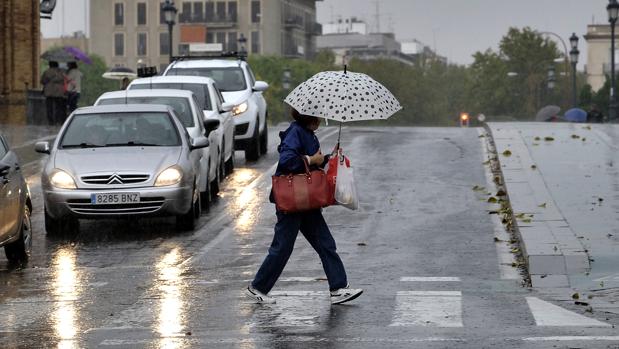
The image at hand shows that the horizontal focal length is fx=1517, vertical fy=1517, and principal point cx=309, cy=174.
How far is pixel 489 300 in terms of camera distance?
12.2 meters

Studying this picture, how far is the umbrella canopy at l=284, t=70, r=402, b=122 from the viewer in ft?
38.1

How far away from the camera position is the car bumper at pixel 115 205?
1736 centimetres

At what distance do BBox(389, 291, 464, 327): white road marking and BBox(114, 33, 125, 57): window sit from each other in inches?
5899

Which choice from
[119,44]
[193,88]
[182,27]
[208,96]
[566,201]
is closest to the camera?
[566,201]

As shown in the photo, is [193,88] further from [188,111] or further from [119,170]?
[119,170]

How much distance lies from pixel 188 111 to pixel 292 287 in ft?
29.3

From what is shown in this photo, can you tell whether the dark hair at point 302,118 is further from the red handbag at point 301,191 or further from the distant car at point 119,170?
the distant car at point 119,170

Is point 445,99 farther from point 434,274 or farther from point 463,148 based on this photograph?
point 434,274

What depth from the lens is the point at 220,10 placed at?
158 meters

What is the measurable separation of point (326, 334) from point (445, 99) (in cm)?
18302

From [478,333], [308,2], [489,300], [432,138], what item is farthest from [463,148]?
[308,2]

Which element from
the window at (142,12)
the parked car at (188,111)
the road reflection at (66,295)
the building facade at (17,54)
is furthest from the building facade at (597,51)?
the road reflection at (66,295)

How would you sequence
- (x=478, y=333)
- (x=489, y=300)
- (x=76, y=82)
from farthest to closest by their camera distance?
(x=76, y=82), (x=489, y=300), (x=478, y=333)

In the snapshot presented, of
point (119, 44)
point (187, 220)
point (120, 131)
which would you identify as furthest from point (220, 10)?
point (187, 220)
